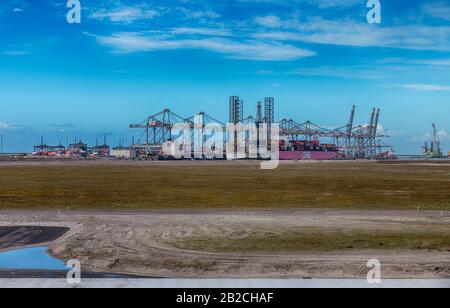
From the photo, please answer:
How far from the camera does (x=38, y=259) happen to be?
17266 mm

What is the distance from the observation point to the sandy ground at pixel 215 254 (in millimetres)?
15531

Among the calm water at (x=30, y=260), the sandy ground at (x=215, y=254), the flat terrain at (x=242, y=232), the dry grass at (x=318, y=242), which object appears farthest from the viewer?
the dry grass at (x=318, y=242)

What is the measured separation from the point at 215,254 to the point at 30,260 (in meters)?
6.41

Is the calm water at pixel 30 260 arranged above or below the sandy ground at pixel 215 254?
above

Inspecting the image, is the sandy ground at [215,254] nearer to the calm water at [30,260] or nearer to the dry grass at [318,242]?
the calm water at [30,260]

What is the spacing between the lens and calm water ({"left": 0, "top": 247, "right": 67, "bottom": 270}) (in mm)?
15805

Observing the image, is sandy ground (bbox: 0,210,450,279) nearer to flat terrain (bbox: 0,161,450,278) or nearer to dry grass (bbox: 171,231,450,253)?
flat terrain (bbox: 0,161,450,278)

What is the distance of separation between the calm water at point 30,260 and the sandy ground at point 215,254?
564 millimetres

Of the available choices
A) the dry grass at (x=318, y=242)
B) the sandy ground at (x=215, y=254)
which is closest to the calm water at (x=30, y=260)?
the sandy ground at (x=215, y=254)

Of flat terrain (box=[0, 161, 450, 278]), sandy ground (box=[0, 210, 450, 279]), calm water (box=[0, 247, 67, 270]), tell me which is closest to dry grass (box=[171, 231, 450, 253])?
flat terrain (box=[0, 161, 450, 278])

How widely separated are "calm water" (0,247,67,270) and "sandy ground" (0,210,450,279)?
564 millimetres

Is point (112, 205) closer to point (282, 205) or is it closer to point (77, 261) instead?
point (282, 205)
